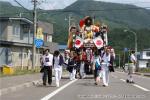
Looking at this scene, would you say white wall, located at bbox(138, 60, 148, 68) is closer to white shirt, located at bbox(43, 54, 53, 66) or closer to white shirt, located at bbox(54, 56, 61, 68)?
white shirt, located at bbox(43, 54, 53, 66)

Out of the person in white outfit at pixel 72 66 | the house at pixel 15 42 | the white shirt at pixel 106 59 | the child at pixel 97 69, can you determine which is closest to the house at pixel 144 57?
the house at pixel 15 42

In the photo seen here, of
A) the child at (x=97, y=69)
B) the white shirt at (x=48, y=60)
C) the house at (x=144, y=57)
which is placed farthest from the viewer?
the house at (x=144, y=57)

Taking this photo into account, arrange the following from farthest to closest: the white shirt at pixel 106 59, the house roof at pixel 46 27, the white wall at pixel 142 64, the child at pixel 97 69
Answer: the white wall at pixel 142 64 < the house roof at pixel 46 27 < the child at pixel 97 69 < the white shirt at pixel 106 59

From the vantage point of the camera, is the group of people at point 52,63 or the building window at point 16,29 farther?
the building window at point 16,29

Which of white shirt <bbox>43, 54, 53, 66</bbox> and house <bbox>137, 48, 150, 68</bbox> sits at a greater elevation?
house <bbox>137, 48, 150, 68</bbox>

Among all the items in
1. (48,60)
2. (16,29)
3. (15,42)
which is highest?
(16,29)

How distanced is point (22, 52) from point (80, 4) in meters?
142

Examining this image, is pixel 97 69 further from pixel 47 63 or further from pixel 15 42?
pixel 15 42

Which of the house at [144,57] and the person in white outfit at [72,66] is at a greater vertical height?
the house at [144,57]

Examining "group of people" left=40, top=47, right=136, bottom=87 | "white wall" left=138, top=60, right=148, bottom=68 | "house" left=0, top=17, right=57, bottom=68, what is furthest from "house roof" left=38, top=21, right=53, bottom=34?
"white wall" left=138, top=60, right=148, bottom=68

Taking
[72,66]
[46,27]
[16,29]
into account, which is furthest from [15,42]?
[46,27]

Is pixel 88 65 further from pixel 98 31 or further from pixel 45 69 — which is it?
pixel 45 69

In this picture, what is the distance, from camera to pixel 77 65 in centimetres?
3369

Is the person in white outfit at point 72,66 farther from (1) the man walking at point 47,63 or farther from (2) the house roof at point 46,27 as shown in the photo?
(2) the house roof at point 46,27
